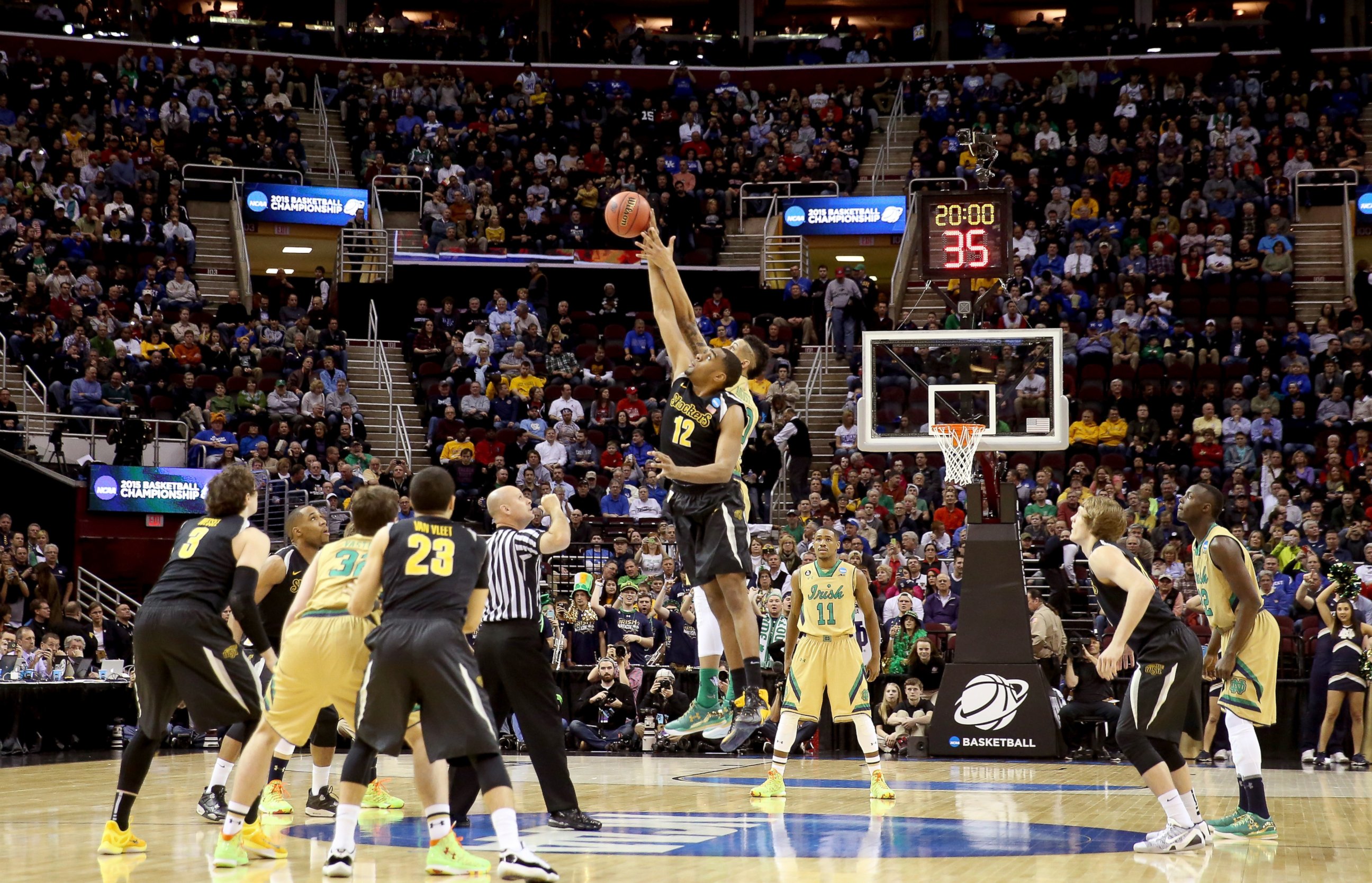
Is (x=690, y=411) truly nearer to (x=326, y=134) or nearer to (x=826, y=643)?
(x=826, y=643)

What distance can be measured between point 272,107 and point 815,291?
11.5m

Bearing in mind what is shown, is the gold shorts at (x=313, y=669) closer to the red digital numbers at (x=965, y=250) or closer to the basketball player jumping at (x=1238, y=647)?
the basketball player jumping at (x=1238, y=647)

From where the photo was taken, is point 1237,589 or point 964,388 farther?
point 964,388

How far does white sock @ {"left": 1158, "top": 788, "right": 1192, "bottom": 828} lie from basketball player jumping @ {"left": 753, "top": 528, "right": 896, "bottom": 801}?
344cm

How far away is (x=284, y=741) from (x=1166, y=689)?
16.7ft

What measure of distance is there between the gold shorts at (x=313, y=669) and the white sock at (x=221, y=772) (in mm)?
1453

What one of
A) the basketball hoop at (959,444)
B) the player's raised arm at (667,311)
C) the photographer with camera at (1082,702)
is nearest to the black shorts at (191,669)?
the player's raised arm at (667,311)

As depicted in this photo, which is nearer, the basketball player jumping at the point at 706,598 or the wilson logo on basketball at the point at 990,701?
the basketball player jumping at the point at 706,598

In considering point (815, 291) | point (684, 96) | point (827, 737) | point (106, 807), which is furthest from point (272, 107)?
point (106, 807)

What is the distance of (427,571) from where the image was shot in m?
6.56

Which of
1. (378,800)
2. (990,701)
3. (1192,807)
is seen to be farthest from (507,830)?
(990,701)

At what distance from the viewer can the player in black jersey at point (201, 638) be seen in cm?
770

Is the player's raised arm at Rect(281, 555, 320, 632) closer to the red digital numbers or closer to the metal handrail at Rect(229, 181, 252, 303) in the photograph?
the red digital numbers

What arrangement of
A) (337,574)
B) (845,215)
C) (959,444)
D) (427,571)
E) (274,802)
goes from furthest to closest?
(845,215) < (959,444) < (274,802) < (337,574) < (427,571)
